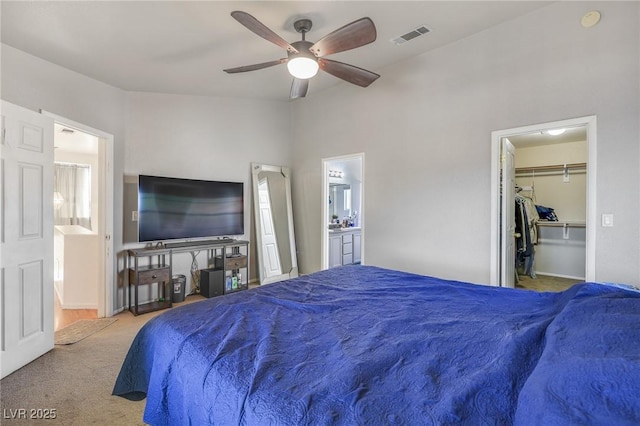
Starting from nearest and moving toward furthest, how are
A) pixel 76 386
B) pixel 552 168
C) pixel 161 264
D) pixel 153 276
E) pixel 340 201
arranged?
pixel 76 386
pixel 153 276
pixel 161 264
pixel 552 168
pixel 340 201

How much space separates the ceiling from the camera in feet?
7.72

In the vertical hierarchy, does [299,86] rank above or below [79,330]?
above

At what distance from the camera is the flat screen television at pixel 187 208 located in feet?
12.2

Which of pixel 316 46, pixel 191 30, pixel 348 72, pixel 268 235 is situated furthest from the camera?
pixel 268 235

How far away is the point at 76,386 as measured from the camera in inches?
86.3

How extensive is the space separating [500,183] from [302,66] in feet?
7.45

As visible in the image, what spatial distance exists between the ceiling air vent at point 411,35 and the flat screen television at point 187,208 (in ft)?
9.25

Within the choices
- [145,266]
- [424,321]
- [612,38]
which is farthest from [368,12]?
[145,266]

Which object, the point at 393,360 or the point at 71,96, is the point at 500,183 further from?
the point at 71,96

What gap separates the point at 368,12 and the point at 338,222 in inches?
183

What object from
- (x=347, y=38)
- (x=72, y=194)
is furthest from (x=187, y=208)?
(x=72, y=194)

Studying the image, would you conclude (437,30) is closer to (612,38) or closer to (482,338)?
(612,38)

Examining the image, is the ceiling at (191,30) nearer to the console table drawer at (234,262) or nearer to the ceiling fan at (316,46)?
the ceiling fan at (316,46)

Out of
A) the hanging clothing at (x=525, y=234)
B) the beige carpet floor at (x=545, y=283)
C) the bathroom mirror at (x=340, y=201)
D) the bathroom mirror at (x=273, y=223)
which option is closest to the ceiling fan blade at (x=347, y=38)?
the bathroom mirror at (x=273, y=223)
